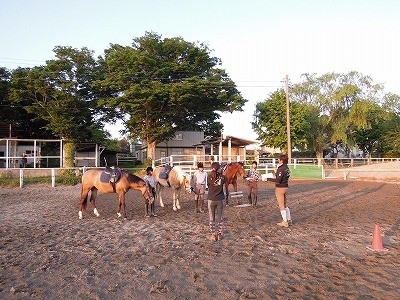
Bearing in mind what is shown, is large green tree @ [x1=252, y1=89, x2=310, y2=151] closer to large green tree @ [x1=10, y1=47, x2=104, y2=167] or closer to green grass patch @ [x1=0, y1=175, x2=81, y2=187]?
large green tree @ [x1=10, y1=47, x2=104, y2=167]

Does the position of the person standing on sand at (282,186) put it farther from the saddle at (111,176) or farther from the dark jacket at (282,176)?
the saddle at (111,176)

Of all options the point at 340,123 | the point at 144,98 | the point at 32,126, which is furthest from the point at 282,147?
the point at 32,126

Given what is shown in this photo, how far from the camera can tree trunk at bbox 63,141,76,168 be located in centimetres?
3291

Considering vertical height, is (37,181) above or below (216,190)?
below

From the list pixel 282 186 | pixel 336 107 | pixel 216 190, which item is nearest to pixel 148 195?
pixel 216 190

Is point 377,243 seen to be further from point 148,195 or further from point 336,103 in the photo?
point 336,103

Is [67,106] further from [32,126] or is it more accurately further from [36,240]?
[36,240]

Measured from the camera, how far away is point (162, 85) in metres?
32.6

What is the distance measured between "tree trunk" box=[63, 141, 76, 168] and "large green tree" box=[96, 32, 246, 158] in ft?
18.5

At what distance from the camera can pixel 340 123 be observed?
49.1 meters

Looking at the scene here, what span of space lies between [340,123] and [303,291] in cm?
4866

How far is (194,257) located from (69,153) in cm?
3072

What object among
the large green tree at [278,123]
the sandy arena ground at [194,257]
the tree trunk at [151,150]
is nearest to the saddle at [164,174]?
the sandy arena ground at [194,257]

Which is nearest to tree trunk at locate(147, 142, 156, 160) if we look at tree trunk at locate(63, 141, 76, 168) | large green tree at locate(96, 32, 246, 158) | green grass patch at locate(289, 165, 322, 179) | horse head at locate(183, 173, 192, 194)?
large green tree at locate(96, 32, 246, 158)
